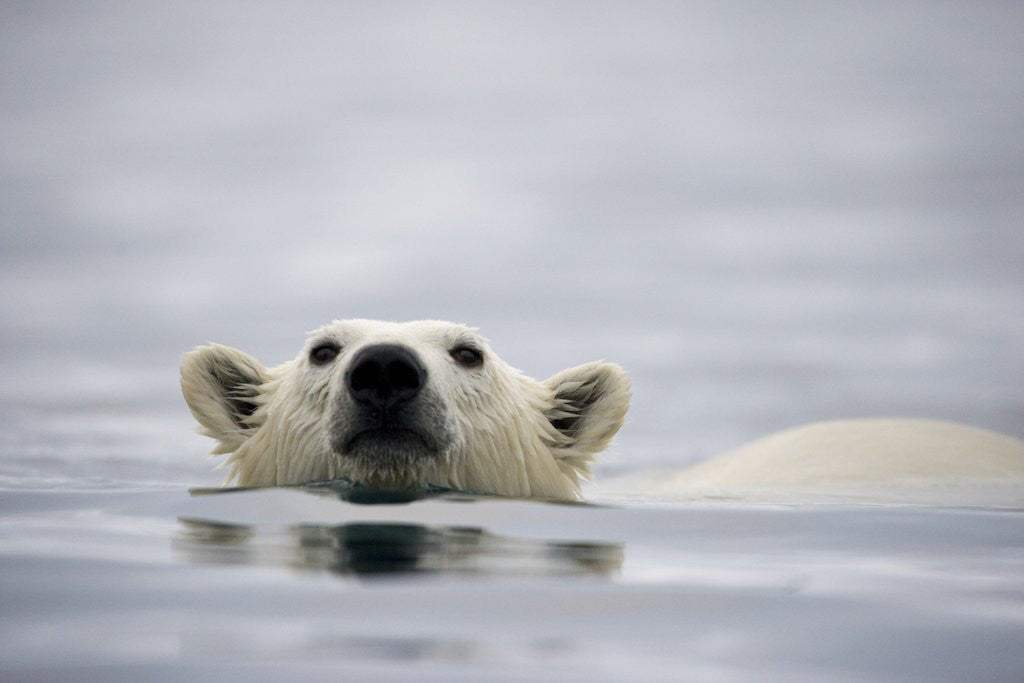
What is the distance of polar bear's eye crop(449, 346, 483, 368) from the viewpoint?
21.3 feet

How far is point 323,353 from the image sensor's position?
632 centimetres

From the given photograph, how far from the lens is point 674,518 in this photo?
5.34m

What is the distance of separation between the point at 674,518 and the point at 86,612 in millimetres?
3060

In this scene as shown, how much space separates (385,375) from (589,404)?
2388mm

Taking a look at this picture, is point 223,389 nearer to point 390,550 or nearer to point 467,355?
point 467,355

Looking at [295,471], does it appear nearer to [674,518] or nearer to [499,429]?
[499,429]

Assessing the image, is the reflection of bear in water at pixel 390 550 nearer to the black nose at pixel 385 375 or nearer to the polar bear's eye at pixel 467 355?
the black nose at pixel 385 375

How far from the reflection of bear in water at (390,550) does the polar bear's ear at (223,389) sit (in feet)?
8.14

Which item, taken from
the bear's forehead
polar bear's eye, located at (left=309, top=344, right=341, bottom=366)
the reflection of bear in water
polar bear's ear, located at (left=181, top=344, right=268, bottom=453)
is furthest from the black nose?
polar bear's ear, located at (left=181, top=344, right=268, bottom=453)

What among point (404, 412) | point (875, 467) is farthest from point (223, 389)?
point (875, 467)

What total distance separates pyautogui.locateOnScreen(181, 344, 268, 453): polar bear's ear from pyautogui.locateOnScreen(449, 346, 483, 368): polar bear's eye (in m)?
1.43

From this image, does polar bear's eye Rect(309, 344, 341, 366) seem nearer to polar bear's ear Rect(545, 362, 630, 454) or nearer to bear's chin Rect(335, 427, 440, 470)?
bear's chin Rect(335, 427, 440, 470)

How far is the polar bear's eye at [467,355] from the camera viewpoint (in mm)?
6492

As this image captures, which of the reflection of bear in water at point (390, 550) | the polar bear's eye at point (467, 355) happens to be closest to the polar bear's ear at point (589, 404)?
the polar bear's eye at point (467, 355)
